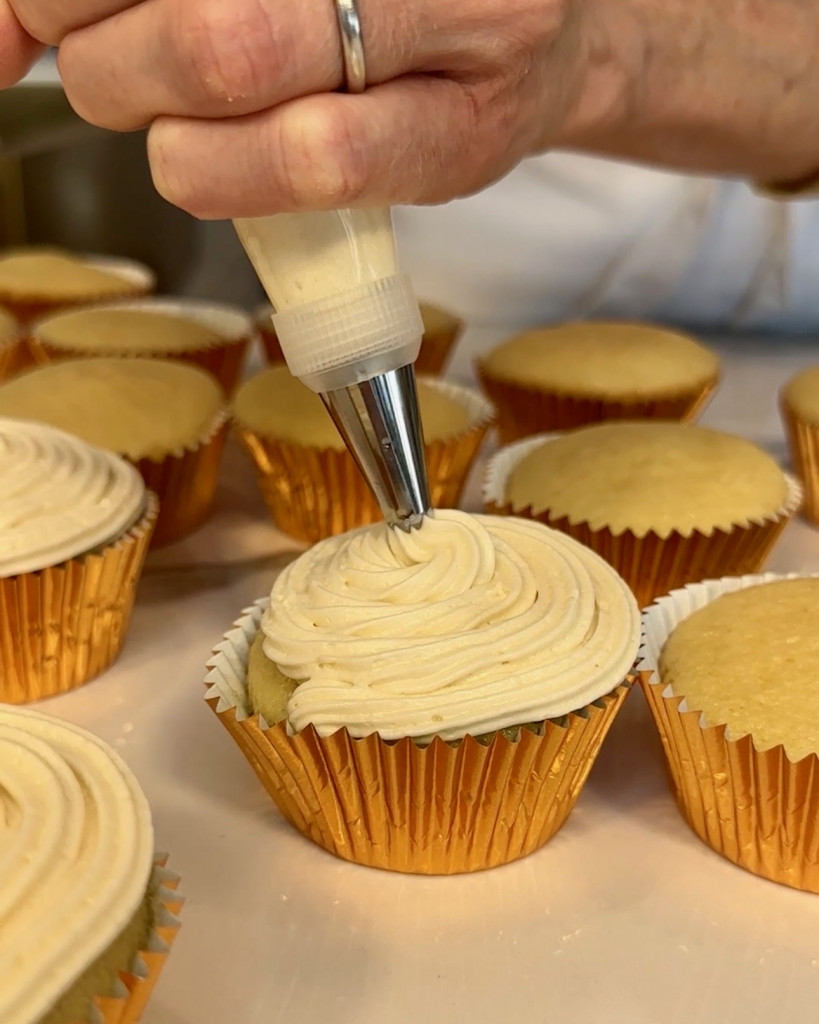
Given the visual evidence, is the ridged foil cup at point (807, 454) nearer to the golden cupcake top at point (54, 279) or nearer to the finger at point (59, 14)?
the finger at point (59, 14)

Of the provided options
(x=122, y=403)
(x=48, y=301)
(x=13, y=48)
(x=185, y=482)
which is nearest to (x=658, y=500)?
(x=185, y=482)

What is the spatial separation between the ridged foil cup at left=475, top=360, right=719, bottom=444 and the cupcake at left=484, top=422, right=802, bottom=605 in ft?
1.16

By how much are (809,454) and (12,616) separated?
140 centimetres

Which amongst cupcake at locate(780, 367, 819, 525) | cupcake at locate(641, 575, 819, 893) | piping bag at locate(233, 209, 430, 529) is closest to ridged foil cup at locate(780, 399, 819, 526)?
cupcake at locate(780, 367, 819, 525)

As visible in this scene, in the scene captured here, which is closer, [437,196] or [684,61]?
[437,196]

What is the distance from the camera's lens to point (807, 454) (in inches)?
81.9

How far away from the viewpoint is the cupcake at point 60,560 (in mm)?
1465

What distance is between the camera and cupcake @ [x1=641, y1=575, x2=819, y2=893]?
1204 millimetres

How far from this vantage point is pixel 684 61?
1.71 metres

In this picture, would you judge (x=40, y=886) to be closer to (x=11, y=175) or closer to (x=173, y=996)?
(x=173, y=996)

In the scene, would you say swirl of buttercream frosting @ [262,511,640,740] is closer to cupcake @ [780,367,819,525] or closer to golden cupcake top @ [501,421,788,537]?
golden cupcake top @ [501,421,788,537]

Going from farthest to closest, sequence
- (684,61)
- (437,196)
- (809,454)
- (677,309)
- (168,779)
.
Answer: (677,309) → (809,454) → (684,61) → (168,779) → (437,196)

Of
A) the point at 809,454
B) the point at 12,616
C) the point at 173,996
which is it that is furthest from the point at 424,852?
A: the point at 809,454

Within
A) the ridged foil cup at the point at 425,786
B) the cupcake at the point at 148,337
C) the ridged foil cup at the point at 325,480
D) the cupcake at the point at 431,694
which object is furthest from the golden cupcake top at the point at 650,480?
the cupcake at the point at 148,337
